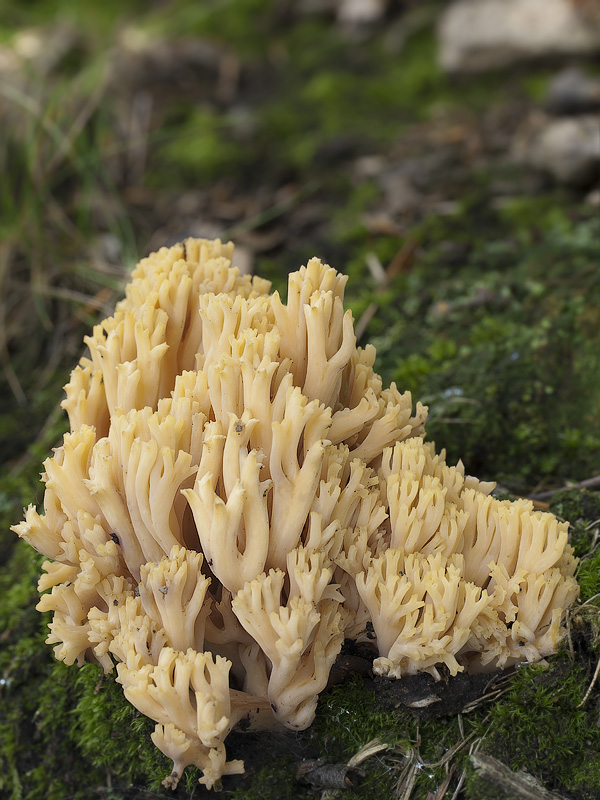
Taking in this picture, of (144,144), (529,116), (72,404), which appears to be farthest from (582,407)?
(144,144)

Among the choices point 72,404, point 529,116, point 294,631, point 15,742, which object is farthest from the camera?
point 529,116

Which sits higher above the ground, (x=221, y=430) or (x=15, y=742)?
(x=221, y=430)

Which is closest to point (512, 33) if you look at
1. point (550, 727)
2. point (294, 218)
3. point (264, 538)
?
point (294, 218)

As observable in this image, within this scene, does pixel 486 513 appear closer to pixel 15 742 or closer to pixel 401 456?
pixel 401 456

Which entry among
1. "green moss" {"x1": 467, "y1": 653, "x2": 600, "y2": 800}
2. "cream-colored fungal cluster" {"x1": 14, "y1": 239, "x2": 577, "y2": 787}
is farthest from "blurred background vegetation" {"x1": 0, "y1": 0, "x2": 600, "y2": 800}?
"cream-colored fungal cluster" {"x1": 14, "y1": 239, "x2": 577, "y2": 787}

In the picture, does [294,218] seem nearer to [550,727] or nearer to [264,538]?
[264,538]

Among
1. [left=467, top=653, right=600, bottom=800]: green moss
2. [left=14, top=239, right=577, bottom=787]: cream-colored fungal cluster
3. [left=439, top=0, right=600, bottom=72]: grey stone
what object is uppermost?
[left=439, top=0, right=600, bottom=72]: grey stone

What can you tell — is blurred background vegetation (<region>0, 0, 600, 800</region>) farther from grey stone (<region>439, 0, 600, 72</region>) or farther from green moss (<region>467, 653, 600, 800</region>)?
grey stone (<region>439, 0, 600, 72</region>)
